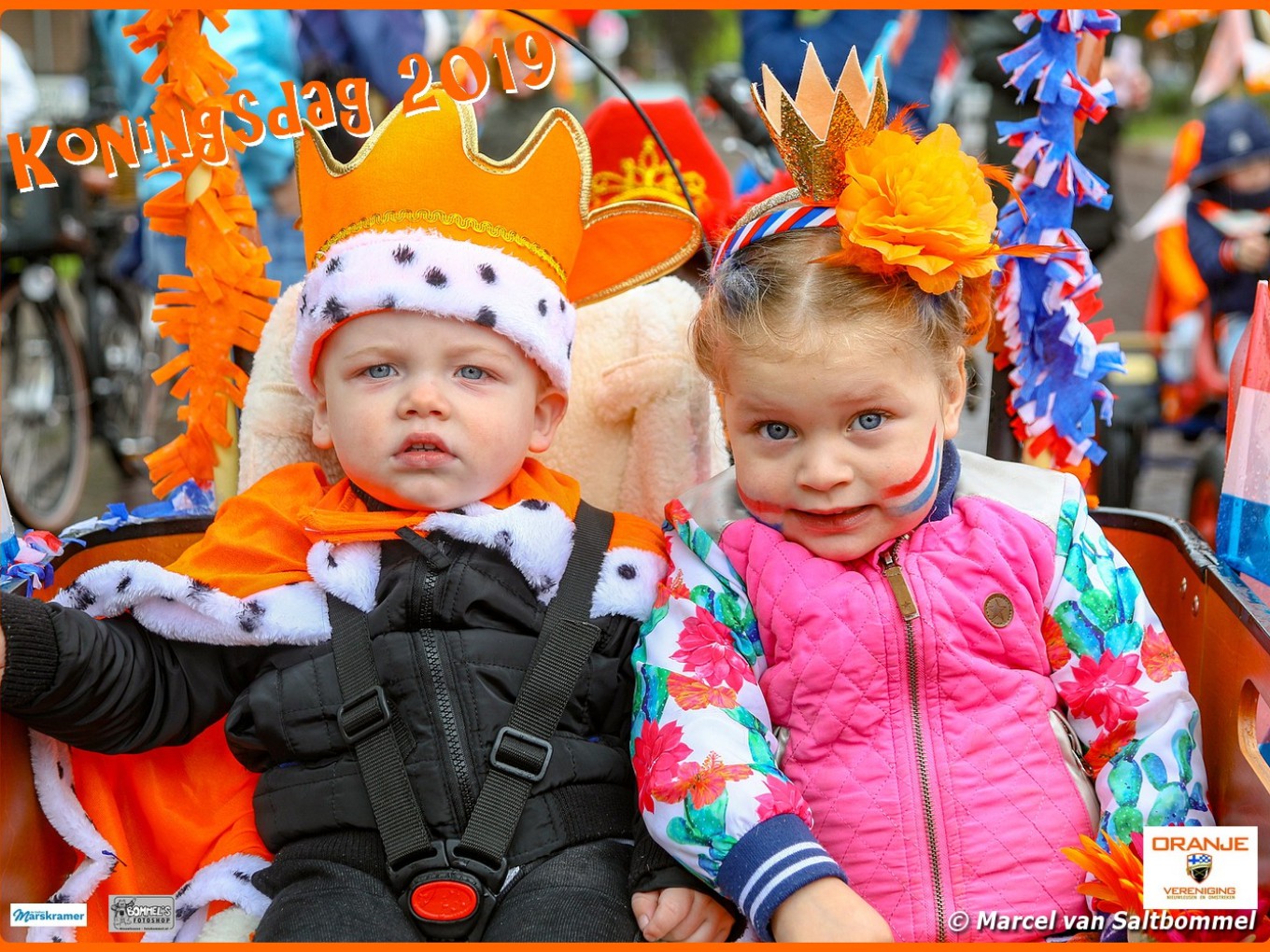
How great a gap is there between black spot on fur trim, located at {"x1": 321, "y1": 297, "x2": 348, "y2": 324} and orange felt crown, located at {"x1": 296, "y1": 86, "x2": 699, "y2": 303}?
101 millimetres

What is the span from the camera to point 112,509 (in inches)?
77.5

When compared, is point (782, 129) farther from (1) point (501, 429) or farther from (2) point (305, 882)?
(2) point (305, 882)

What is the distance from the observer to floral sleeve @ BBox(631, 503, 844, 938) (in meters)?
1.47

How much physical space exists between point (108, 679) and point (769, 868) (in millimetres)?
810

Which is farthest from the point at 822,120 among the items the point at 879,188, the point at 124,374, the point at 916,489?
the point at 124,374

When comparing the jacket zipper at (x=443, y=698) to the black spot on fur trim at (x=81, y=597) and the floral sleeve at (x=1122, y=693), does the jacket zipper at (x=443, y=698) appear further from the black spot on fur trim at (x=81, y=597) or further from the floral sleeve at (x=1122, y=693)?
the floral sleeve at (x=1122, y=693)

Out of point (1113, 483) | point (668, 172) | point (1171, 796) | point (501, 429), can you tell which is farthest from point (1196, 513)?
point (501, 429)

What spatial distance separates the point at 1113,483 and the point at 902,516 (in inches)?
97.7

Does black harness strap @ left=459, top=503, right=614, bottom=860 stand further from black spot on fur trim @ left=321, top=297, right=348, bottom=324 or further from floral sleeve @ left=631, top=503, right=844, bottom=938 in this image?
black spot on fur trim @ left=321, top=297, right=348, bottom=324

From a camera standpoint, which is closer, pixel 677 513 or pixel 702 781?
pixel 702 781

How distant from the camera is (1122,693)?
63.6 inches

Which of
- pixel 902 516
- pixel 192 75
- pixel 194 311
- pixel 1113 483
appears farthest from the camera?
pixel 1113 483

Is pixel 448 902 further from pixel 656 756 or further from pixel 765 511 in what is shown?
pixel 765 511

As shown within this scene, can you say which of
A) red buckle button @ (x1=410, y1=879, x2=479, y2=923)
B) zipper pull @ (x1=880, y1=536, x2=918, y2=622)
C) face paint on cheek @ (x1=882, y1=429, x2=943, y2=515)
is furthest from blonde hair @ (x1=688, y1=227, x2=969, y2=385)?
red buckle button @ (x1=410, y1=879, x2=479, y2=923)
